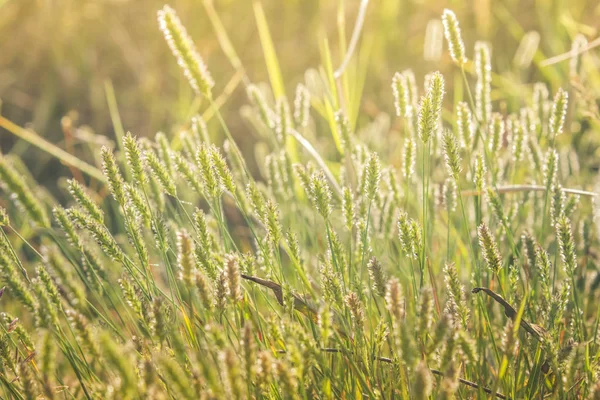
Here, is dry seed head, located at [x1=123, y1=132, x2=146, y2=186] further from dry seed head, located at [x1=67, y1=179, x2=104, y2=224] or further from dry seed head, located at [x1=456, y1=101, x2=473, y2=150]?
dry seed head, located at [x1=456, y1=101, x2=473, y2=150]

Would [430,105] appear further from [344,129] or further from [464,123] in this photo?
[344,129]

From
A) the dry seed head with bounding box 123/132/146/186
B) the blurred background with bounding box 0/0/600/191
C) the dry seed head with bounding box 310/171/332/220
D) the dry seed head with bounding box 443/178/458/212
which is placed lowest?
the dry seed head with bounding box 443/178/458/212

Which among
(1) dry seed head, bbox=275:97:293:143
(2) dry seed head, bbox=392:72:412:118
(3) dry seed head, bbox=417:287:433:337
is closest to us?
(3) dry seed head, bbox=417:287:433:337

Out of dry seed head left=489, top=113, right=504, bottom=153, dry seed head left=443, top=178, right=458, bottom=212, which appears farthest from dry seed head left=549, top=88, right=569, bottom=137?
dry seed head left=443, top=178, right=458, bottom=212

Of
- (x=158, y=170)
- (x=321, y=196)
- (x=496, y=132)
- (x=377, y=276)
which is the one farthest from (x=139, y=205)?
(x=496, y=132)

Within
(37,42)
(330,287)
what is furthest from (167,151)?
(37,42)
